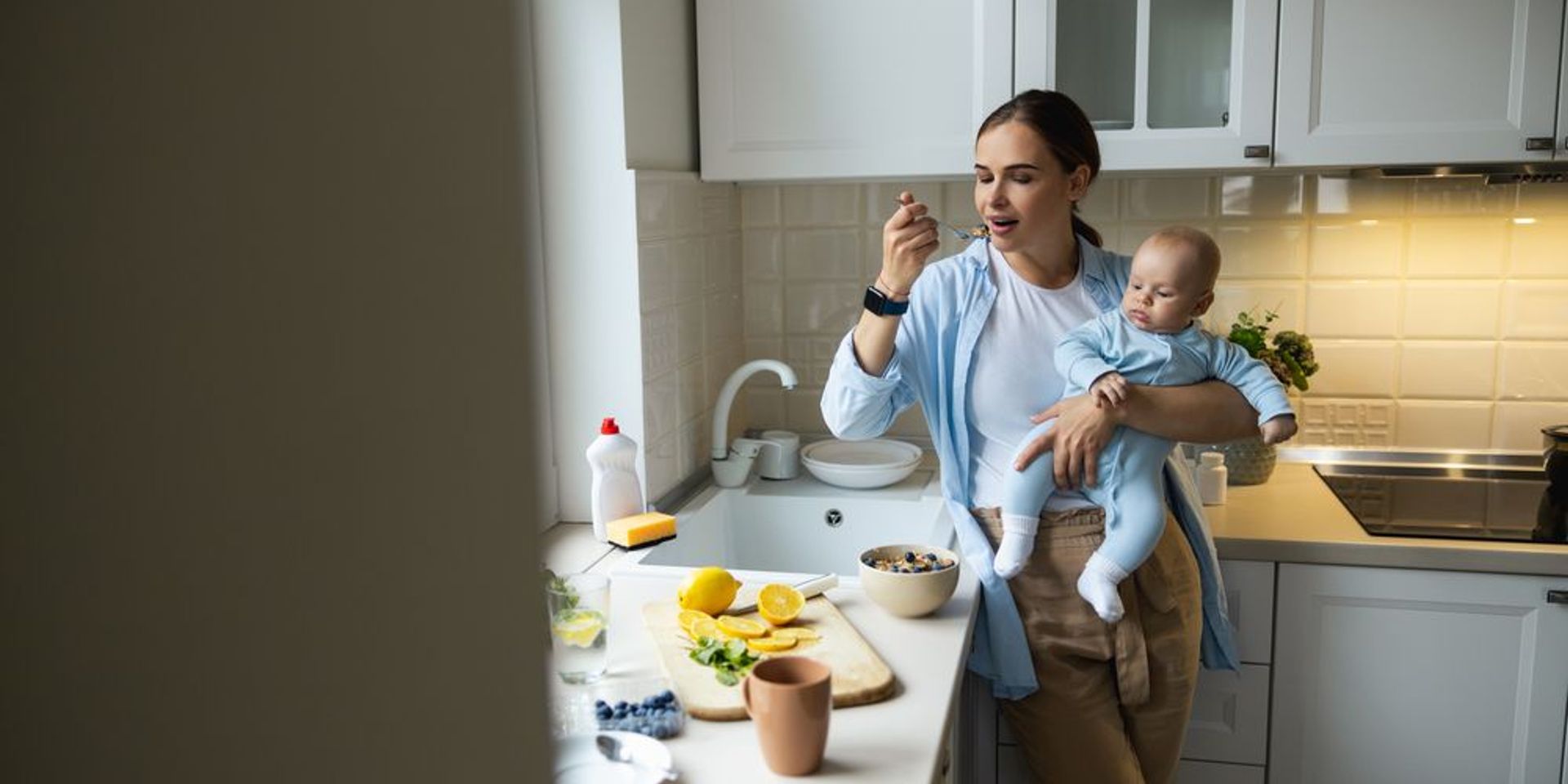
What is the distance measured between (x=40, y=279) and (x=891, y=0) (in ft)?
7.46

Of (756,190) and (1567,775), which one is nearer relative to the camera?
A: (1567,775)

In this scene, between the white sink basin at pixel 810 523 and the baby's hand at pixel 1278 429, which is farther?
the white sink basin at pixel 810 523

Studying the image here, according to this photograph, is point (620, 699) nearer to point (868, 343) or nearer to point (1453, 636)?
point (868, 343)

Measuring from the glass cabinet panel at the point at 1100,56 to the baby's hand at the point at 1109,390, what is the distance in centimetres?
70

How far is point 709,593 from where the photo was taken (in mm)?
1696

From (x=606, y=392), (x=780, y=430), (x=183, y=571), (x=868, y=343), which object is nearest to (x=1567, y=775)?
(x=868, y=343)

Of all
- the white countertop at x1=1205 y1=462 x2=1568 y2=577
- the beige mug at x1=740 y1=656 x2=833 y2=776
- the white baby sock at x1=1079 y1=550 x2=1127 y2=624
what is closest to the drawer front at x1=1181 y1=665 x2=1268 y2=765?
the white countertop at x1=1205 y1=462 x2=1568 y2=577

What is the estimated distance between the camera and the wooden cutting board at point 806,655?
4.69ft

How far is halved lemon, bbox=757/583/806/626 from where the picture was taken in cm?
167

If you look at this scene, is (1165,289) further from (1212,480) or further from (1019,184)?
(1212,480)

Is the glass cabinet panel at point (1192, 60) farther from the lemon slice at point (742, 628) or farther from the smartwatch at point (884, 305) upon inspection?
the lemon slice at point (742, 628)

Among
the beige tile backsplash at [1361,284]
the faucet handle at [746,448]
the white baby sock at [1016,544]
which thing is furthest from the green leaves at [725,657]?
the faucet handle at [746,448]

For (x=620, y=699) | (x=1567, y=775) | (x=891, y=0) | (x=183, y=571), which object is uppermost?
(x=891, y=0)

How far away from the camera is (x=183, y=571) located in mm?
215
